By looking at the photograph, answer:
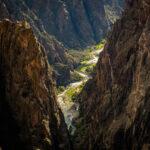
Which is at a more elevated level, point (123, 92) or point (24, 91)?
point (24, 91)

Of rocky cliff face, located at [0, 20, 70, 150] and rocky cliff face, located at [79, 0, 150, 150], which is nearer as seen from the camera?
rocky cliff face, located at [79, 0, 150, 150]

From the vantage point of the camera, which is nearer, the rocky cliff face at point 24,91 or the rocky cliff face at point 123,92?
the rocky cliff face at point 123,92

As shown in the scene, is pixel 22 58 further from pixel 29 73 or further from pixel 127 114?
pixel 127 114

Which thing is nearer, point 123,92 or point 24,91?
point 24,91
